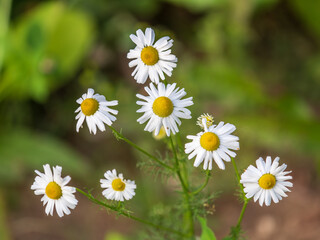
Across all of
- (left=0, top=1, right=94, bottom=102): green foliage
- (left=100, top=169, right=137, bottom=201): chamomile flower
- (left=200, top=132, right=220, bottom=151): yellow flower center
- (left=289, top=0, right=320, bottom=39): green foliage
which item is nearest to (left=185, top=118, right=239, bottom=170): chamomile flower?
(left=200, top=132, right=220, bottom=151): yellow flower center

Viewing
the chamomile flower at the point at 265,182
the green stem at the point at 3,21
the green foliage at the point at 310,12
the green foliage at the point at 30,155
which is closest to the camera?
the chamomile flower at the point at 265,182

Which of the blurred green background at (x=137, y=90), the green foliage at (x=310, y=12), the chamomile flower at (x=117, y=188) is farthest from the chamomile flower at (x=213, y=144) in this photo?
the green foliage at (x=310, y=12)

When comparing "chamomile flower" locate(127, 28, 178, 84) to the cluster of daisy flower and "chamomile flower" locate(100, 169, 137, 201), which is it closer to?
the cluster of daisy flower

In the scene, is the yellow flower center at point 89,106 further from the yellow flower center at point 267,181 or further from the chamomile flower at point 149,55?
the yellow flower center at point 267,181

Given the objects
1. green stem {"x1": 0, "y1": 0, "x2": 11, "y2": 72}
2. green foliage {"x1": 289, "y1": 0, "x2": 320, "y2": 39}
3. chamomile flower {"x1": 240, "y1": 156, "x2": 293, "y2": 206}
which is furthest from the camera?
green foliage {"x1": 289, "y1": 0, "x2": 320, "y2": 39}

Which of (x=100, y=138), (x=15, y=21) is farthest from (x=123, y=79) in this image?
(x=15, y=21)

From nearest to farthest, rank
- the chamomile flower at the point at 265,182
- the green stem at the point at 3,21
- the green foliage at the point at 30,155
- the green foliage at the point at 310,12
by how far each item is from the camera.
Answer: the chamomile flower at the point at 265,182 < the green stem at the point at 3,21 < the green foliage at the point at 30,155 < the green foliage at the point at 310,12

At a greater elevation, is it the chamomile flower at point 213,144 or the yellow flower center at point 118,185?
the chamomile flower at point 213,144

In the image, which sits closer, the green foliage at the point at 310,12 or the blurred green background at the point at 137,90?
the blurred green background at the point at 137,90
